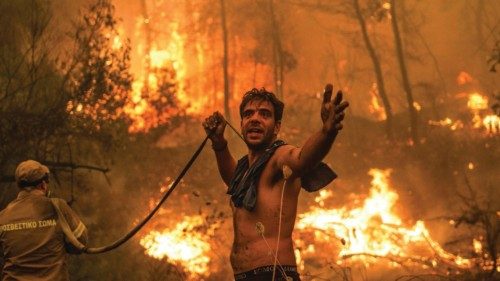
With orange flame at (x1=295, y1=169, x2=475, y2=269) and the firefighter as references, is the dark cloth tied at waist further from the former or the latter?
orange flame at (x1=295, y1=169, x2=475, y2=269)

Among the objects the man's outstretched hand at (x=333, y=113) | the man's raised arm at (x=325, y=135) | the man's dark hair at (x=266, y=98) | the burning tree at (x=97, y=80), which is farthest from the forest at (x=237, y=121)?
the man's outstretched hand at (x=333, y=113)

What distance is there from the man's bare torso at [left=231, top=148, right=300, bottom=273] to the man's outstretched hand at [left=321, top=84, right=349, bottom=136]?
537 mm

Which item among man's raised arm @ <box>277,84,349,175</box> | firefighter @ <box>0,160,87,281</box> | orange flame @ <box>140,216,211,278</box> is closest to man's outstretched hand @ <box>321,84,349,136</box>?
man's raised arm @ <box>277,84,349,175</box>

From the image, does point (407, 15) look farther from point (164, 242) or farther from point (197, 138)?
point (164, 242)

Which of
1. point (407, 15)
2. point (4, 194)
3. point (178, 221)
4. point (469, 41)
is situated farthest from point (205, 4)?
point (4, 194)

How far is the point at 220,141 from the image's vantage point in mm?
3709

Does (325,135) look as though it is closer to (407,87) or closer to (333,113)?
(333,113)

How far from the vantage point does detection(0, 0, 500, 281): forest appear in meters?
10.3

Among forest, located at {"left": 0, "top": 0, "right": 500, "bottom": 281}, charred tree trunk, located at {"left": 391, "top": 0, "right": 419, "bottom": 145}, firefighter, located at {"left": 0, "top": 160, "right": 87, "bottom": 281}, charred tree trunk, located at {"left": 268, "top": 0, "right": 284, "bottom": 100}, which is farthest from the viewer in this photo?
charred tree trunk, located at {"left": 268, "top": 0, "right": 284, "bottom": 100}

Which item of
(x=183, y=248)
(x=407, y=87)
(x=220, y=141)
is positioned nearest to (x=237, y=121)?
(x=407, y=87)

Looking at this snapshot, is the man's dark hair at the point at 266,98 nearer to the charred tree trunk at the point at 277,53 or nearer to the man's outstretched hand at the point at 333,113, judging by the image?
the man's outstretched hand at the point at 333,113

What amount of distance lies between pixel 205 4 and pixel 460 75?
1150 centimetres

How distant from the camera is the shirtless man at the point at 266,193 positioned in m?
2.90

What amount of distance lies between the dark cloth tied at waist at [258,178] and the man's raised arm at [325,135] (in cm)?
23
